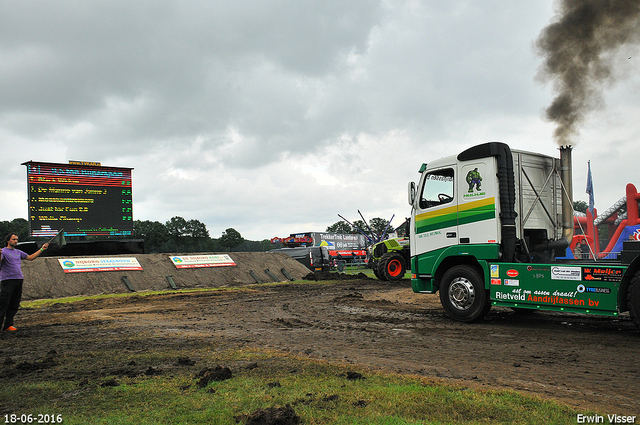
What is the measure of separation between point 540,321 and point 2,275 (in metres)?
11.7

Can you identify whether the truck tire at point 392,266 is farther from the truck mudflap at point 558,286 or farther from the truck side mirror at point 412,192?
the truck mudflap at point 558,286

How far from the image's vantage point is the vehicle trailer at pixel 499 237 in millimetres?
8805

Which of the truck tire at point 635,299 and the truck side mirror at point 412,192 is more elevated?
the truck side mirror at point 412,192

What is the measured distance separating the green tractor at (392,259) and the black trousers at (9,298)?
54.1 ft

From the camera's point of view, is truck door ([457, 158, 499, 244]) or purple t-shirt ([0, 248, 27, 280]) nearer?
purple t-shirt ([0, 248, 27, 280])

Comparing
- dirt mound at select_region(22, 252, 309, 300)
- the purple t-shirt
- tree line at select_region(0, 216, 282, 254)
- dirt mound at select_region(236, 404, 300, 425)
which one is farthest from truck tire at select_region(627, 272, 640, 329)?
tree line at select_region(0, 216, 282, 254)

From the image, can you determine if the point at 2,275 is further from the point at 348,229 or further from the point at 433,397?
the point at 348,229

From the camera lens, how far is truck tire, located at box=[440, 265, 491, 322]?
9922 millimetres

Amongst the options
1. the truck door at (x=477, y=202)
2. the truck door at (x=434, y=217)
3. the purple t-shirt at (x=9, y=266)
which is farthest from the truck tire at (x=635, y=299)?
the purple t-shirt at (x=9, y=266)

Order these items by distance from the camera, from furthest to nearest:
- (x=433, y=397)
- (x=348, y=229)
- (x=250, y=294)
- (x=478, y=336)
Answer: (x=348, y=229), (x=250, y=294), (x=478, y=336), (x=433, y=397)

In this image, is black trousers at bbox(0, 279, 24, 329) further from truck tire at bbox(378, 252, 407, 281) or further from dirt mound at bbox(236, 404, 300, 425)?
truck tire at bbox(378, 252, 407, 281)

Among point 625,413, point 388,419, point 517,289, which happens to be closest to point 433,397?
point 388,419

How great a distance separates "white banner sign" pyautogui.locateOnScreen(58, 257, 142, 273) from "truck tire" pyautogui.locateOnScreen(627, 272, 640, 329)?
1950 cm

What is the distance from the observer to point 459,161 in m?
10.4
